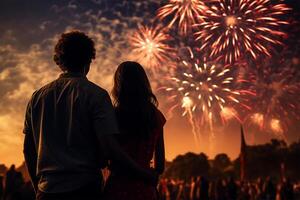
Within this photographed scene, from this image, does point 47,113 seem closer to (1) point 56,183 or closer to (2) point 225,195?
(1) point 56,183

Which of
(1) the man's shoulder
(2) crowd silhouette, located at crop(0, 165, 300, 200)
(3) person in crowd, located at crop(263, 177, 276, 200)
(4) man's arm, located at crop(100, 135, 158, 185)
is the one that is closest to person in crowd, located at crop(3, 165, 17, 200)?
(2) crowd silhouette, located at crop(0, 165, 300, 200)

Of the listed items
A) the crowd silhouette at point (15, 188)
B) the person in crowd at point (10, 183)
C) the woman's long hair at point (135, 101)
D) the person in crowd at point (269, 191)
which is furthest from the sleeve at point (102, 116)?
the person in crowd at point (269, 191)

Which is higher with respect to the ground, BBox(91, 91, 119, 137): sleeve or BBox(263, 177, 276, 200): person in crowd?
BBox(263, 177, 276, 200): person in crowd

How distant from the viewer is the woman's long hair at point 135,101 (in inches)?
120

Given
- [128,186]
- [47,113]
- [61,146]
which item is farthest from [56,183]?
[128,186]

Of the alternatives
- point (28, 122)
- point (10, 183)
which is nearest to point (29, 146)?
point (28, 122)

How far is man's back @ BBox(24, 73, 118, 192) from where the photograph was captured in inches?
91.5

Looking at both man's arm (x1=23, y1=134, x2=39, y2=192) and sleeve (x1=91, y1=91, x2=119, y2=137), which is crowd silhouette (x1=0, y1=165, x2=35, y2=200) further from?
sleeve (x1=91, y1=91, x2=119, y2=137)

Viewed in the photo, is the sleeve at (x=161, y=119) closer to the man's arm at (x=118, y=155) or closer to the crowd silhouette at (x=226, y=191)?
the man's arm at (x=118, y=155)

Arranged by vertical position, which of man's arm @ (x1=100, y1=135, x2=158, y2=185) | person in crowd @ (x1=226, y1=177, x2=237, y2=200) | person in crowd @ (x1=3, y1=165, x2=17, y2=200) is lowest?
man's arm @ (x1=100, y1=135, x2=158, y2=185)

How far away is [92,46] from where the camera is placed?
2.64 metres

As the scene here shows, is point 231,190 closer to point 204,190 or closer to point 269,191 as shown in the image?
point 269,191

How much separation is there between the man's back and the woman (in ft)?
2.10

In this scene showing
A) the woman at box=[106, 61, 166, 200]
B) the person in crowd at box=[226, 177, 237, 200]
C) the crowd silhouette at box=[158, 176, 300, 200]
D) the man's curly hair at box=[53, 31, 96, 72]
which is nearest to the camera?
the man's curly hair at box=[53, 31, 96, 72]
